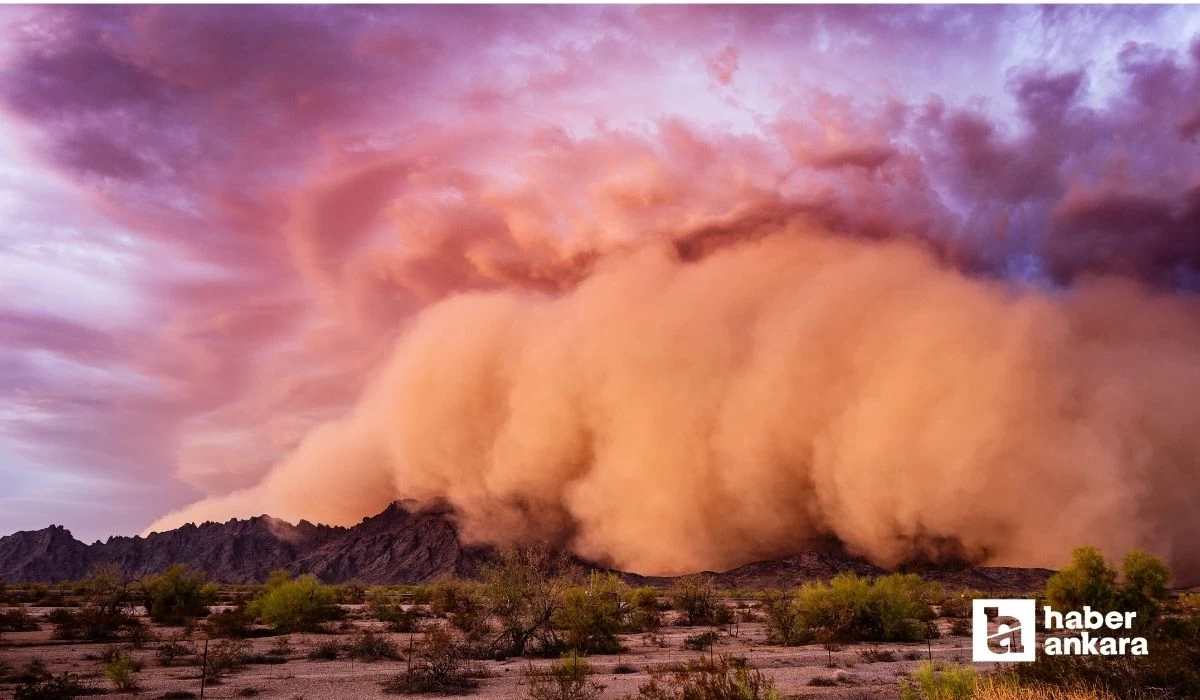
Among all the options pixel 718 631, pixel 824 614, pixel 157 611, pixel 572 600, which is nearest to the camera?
pixel 572 600

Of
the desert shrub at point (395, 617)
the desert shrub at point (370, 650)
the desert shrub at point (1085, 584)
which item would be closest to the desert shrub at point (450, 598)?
the desert shrub at point (395, 617)

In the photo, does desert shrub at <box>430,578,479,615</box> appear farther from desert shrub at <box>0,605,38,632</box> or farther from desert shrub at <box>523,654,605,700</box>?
desert shrub at <box>523,654,605,700</box>

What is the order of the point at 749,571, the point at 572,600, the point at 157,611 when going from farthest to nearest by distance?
the point at 749,571
the point at 157,611
the point at 572,600

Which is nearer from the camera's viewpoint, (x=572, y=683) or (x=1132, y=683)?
(x=1132, y=683)

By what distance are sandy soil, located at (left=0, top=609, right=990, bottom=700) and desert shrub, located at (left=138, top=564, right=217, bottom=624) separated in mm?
9942

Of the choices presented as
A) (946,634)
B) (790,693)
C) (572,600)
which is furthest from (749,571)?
(790,693)

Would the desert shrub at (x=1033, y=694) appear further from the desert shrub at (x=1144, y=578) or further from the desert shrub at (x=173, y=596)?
the desert shrub at (x=173, y=596)

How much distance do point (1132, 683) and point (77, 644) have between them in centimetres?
4419

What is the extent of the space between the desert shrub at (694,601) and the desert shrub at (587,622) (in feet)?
57.8

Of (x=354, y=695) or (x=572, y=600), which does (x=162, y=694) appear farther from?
(x=572, y=600)

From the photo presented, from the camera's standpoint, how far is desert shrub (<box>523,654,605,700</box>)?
21109 millimetres

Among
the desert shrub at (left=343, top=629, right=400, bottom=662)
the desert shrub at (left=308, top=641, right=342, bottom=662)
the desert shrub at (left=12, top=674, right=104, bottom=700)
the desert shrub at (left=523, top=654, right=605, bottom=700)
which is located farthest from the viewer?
the desert shrub at (left=343, top=629, right=400, bottom=662)

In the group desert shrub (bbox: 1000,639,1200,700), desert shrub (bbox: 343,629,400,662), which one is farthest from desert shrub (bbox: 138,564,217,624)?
desert shrub (bbox: 1000,639,1200,700)

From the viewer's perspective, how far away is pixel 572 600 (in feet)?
125
